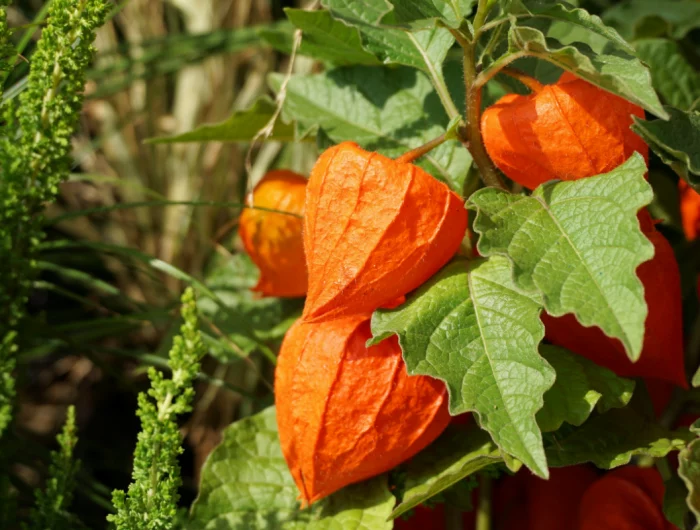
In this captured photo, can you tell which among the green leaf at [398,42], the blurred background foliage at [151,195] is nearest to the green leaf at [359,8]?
the green leaf at [398,42]

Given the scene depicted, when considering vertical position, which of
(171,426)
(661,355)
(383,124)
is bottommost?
(661,355)

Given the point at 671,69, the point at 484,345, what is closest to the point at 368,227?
the point at 484,345

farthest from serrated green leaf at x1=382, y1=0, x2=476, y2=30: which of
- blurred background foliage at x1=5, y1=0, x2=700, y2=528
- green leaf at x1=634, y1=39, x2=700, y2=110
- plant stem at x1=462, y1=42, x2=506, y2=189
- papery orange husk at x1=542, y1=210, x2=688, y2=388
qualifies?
blurred background foliage at x1=5, y1=0, x2=700, y2=528

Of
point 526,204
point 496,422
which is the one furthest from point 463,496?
point 526,204

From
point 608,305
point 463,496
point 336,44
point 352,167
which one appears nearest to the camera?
point 608,305

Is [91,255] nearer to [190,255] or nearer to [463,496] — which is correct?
[190,255]

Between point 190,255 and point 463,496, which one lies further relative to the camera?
point 190,255

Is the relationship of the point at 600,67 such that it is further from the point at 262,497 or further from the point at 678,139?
the point at 262,497
